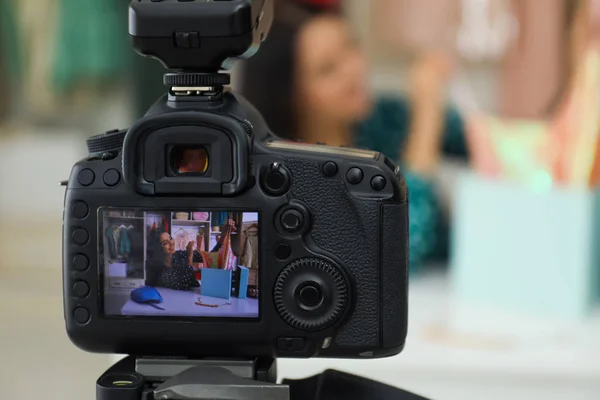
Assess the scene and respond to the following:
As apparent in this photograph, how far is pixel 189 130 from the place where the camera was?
19.1 inches

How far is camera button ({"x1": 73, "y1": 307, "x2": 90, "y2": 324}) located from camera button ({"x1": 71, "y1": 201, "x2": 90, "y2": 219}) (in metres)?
0.05

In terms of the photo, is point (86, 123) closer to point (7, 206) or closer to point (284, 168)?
point (7, 206)

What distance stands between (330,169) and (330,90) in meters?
0.87

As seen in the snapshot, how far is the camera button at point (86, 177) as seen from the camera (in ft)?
1.64

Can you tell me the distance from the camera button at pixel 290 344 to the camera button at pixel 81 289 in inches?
4.3

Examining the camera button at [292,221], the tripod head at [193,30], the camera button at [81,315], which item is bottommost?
the camera button at [81,315]

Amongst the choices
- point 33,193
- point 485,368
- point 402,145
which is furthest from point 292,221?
point 33,193

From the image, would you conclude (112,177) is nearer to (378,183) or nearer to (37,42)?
(378,183)

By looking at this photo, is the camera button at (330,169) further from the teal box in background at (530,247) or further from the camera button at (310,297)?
the teal box in background at (530,247)

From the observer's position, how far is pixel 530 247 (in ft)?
3.72

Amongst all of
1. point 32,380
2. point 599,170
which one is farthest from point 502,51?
point 32,380

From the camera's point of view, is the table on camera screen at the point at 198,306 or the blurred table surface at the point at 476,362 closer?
the table on camera screen at the point at 198,306

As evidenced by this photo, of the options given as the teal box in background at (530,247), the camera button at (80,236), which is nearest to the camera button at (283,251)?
the camera button at (80,236)

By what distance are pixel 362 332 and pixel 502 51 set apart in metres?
0.85
